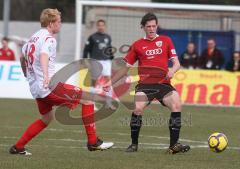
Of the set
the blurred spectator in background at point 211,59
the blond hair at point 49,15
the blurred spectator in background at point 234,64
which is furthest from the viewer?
the blurred spectator in background at point 211,59

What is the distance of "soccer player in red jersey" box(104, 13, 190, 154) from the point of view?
11.5m

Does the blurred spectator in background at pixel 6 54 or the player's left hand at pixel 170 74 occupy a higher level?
the player's left hand at pixel 170 74

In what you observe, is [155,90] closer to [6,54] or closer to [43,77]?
[43,77]

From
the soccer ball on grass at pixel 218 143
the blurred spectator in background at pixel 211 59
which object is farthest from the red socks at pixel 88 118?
the blurred spectator in background at pixel 211 59

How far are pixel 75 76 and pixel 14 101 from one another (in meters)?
1.82

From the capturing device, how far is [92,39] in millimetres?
20000

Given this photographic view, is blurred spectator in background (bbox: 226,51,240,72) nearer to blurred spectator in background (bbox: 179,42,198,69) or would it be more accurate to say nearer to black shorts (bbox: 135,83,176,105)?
blurred spectator in background (bbox: 179,42,198,69)

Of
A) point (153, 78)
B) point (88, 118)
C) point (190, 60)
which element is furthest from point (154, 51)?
point (190, 60)

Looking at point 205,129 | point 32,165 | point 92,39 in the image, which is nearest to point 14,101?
point 92,39

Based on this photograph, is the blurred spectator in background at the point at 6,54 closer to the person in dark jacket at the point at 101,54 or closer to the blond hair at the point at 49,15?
the person in dark jacket at the point at 101,54

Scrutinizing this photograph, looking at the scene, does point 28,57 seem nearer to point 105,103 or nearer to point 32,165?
point 32,165

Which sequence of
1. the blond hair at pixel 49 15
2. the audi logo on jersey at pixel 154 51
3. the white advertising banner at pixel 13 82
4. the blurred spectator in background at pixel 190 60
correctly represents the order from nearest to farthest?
the blond hair at pixel 49 15 < the audi logo on jersey at pixel 154 51 < the white advertising banner at pixel 13 82 < the blurred spectator in background at pixel 190 60

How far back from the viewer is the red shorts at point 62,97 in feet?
35.4

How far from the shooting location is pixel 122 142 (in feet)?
42.4
